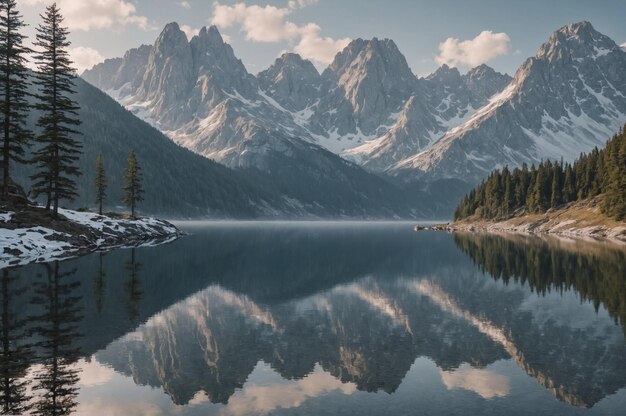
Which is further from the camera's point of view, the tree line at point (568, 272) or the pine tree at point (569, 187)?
the pine tree at point (569, 187)

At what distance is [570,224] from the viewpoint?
453ft

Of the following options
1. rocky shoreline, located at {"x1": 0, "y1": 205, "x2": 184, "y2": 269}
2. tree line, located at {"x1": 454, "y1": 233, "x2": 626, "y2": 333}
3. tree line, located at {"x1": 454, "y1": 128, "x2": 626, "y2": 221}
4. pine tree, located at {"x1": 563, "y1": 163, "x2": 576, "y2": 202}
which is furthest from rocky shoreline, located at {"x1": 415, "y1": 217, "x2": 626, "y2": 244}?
rocky shoreline, located at {"x1": 0, "y1": 205, "x2": 184, "y2": 269}

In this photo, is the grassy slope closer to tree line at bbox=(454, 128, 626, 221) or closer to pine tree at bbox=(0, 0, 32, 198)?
tree line at bbox=(454, 128, 626, 221)

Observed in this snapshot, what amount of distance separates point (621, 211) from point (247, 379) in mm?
116923

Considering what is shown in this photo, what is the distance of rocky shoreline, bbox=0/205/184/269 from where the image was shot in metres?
52.8

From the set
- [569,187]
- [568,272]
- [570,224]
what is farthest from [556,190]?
[568,272]

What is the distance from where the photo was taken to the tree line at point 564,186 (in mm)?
117062

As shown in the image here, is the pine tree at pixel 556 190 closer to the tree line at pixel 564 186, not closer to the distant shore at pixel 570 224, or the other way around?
the tree line at pixel 564 186

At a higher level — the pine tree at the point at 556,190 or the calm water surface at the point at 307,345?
the pine tree at the point at 556,190

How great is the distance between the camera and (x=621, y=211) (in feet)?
370

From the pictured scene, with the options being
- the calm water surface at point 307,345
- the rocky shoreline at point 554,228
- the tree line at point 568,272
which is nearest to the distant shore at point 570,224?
the rocky shoreline at point 554,228

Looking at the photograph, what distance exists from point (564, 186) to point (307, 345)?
157809 mm

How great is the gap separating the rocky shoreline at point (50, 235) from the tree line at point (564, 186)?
337 feet

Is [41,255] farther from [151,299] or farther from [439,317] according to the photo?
[439,317]
